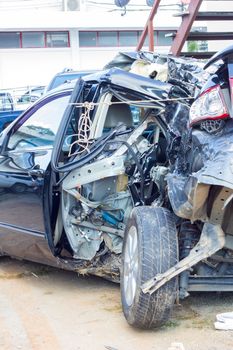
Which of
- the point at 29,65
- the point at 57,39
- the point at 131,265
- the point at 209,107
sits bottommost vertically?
the point at 29,65

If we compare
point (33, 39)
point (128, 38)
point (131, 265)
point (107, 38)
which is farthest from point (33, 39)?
point (131, 265)

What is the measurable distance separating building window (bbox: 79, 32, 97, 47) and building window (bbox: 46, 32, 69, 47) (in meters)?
0.80

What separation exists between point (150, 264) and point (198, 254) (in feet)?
1.18

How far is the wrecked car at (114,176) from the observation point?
15.6 ft

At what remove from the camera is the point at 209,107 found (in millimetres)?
4469

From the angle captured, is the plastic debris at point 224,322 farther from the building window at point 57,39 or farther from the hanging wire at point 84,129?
the building window at point 57,39

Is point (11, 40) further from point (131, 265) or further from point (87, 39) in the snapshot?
point (131, 265)

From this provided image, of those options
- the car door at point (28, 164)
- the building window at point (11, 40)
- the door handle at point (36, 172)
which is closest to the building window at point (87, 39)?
the building window at point (11, 40)

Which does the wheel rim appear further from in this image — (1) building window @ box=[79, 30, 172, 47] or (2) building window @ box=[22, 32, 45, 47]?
(1) building window @ box=[79, 30, 172, 47]

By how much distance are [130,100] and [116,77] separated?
22cm

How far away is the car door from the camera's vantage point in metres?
5.60

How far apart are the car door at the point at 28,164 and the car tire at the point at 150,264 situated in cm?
108

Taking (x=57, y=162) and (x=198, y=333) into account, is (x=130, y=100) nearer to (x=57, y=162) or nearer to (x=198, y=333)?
(x=57, y=162)

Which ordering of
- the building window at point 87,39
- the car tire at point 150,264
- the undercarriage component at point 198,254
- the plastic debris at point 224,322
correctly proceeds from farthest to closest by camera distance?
the building window at point 87,39 < the plastic debris at point 224,322 < the car tire at point 150,264 < the undercarriage component at point 198,254
